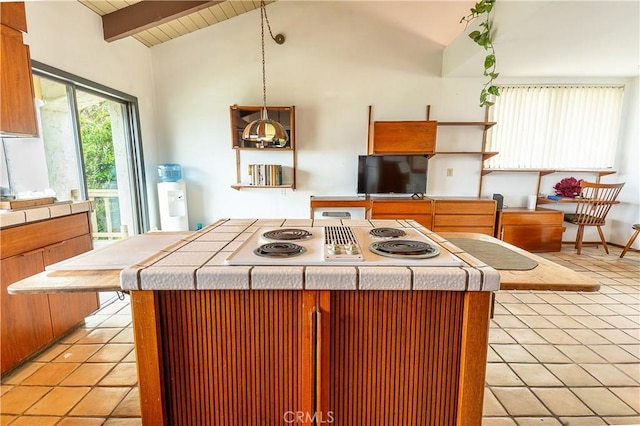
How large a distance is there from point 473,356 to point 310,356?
1.77 feet

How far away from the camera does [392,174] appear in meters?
4.13

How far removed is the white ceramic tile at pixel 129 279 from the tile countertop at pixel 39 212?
4.50ft

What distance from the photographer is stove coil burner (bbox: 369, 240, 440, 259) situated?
1.04 metres

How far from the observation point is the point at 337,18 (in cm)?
403

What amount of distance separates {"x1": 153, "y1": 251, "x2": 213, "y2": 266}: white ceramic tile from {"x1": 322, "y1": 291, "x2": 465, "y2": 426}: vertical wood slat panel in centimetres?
47

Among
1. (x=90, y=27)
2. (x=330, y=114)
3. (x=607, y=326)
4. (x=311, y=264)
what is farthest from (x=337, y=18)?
(x=607, y=326)

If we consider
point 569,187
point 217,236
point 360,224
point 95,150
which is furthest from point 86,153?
point 569,187

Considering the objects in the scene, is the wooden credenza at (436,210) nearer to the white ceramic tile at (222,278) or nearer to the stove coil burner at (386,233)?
the stove coil burner at (386,233)

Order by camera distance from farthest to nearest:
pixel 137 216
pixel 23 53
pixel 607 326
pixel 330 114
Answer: pixel 330 114, pixel 137 216, pixel 607 326, pixel 23 53

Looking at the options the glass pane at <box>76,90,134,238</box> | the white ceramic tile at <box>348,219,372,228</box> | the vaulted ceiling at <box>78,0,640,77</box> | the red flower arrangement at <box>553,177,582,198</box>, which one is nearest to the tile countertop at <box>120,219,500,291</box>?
the white ceramic tile at <box>348,219,372,228</box>

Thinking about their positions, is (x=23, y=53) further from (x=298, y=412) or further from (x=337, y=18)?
(x=337, y=18)

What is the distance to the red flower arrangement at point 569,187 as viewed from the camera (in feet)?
13.7

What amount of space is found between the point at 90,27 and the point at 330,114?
277 cm

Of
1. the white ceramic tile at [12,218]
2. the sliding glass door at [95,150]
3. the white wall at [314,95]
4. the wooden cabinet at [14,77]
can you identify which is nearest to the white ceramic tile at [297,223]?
the white ceramic tile at [12,218]
